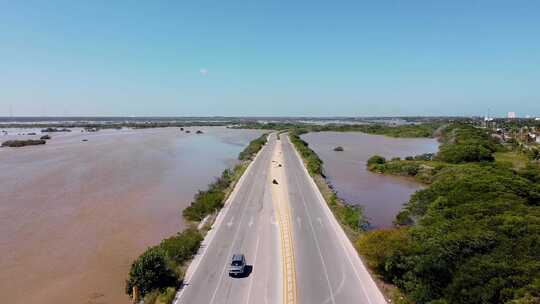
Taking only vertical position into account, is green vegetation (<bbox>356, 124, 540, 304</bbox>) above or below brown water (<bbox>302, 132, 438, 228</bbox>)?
above

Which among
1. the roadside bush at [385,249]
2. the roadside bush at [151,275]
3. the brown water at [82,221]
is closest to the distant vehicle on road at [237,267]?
the roadside bush at [151,275]

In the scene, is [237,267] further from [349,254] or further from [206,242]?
[349,254]

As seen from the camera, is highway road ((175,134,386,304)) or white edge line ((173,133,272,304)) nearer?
highway road ((175,134,386,304))

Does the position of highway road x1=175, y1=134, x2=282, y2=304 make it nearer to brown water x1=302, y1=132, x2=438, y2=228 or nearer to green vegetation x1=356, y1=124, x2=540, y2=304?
green vegetation x1=356, y1=124, x2=540, y2=304

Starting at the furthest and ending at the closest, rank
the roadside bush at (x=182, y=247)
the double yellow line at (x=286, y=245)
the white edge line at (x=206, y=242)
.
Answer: the roadside bush at (x=182, y=247), the white edge line at (x=206, y=242), the double yellow line at (x=286, y=245)

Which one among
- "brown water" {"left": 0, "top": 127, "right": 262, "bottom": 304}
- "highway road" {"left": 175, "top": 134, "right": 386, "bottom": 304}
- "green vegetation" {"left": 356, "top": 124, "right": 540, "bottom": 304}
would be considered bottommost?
"brown water" {"left": 0, "top": 127, "right": 262, "bottom": 304}

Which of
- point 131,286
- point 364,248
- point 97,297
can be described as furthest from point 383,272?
point 97,297

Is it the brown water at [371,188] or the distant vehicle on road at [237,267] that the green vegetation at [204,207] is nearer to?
the distant vehicle on road at [237,267]

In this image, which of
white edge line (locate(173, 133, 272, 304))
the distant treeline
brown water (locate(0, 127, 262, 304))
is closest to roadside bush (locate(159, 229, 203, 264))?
the distant treeline

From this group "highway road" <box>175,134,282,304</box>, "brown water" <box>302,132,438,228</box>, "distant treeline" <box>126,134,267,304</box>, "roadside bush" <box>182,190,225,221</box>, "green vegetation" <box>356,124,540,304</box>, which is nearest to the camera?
"green vegetation" <box>356,124,540,304</box>
